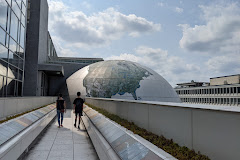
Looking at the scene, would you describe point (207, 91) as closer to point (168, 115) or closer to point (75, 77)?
point (75, 77)

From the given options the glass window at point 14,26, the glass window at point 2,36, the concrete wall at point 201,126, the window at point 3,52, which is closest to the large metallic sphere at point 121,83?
the glass window at point 14,26

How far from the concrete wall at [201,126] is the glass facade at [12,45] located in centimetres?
1135

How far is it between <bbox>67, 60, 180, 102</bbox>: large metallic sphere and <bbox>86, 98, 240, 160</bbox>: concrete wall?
700 inches

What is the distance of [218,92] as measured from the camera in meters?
51.5

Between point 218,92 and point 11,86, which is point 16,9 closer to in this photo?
point 11,86

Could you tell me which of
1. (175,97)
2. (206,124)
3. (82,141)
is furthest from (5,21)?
(175,97)

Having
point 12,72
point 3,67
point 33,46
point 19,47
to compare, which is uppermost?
point 33,46

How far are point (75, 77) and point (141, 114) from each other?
2351cm

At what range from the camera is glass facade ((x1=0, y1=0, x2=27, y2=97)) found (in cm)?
1327

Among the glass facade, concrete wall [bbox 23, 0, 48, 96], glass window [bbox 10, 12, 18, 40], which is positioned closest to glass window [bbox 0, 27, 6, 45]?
the glass facade

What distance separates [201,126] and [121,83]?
20644 millimetres

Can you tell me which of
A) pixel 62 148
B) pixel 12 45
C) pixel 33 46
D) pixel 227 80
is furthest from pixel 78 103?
pixel 227 80

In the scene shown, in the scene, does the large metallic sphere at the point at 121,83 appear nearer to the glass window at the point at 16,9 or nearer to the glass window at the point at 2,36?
the glass window at the point at 16,9

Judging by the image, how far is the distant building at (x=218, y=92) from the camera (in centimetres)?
4631
